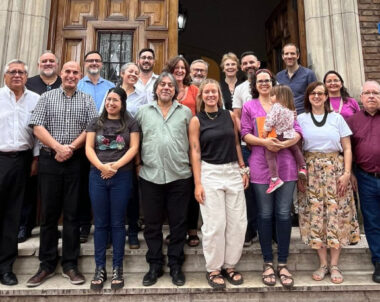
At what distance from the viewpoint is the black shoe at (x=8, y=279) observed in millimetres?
2733

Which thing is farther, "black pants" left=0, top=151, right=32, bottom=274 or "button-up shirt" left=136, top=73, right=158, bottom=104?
"button-up shirt" left=136, top=73, right=158, bottom=104

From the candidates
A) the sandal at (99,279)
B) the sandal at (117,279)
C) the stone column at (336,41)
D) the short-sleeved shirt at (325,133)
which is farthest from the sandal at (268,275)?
the stone column at (336,41)

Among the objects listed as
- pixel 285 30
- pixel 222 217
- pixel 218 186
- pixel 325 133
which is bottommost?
pixel 222 217

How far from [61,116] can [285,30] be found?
4.02 m

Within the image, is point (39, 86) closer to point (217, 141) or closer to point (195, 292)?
point (217, 141)

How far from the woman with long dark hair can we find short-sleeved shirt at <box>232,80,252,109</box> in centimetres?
117

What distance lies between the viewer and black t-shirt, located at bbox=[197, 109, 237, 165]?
2760 mm

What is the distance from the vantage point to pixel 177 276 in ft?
9.02

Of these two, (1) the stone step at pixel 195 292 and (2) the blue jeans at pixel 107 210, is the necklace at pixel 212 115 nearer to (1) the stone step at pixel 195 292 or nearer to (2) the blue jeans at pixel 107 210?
(2) the blue jeans at pixel 107 210

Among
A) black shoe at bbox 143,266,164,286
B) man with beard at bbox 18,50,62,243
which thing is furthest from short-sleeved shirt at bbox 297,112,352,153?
man with beard at bbox 18,50,62,243

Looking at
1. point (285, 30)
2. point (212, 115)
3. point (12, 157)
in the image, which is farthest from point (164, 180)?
point (285, 30)

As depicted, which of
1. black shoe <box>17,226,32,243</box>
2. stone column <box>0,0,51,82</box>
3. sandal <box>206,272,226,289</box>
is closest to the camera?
sandal <box>206,272,226,289</box>

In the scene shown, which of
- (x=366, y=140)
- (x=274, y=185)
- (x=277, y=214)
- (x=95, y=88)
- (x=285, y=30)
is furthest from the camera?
(x=285, y=30)

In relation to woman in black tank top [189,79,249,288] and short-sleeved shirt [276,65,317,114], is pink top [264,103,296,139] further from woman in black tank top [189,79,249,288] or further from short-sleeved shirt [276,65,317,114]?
short-sleeved shirt [276,65,317,114]
